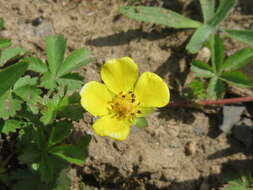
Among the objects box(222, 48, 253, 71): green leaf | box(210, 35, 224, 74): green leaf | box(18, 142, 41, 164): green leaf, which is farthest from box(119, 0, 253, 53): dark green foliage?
box(18, 142, 41, 164): green leaf

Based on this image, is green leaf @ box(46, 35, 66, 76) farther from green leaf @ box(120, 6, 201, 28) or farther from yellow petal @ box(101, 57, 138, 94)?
green leaf @ box(120, 6, 201, 28)

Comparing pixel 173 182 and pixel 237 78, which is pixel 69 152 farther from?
pixel 237 78

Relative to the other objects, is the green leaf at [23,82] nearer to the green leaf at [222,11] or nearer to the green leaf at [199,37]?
the green leaf at [199,37]

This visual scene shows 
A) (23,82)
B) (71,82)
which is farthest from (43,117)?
(71,82)

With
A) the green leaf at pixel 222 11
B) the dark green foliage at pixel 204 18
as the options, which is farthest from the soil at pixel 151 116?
the green leaf at pixel 222 11

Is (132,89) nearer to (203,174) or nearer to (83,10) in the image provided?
(203,174)
